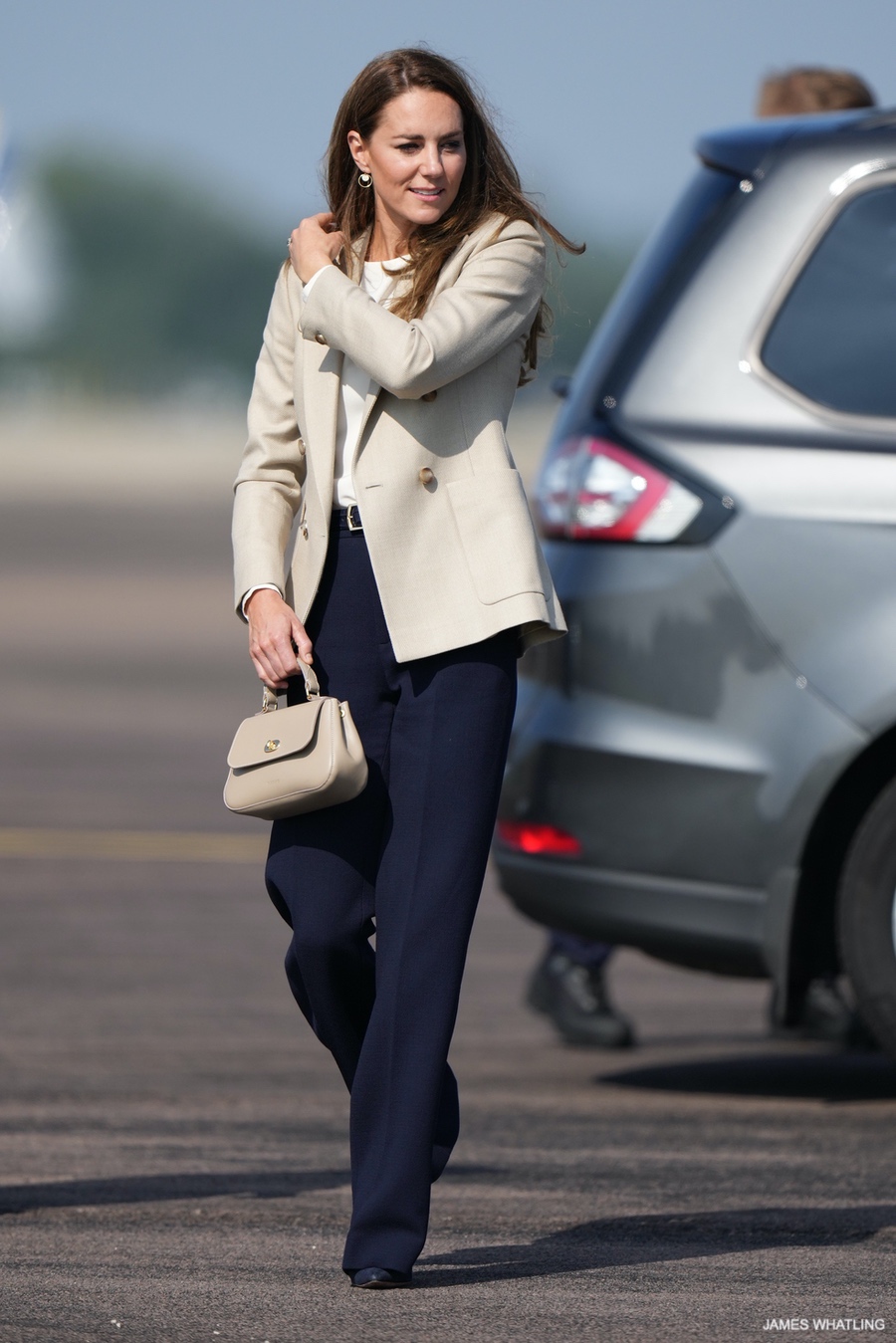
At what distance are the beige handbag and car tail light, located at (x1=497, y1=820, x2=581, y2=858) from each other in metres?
1.71

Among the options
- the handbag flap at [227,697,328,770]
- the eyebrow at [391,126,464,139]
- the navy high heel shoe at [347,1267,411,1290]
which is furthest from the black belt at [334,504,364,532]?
the navy high heel shoe at [347,1267,411,1290]

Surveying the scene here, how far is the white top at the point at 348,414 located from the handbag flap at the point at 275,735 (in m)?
0.22

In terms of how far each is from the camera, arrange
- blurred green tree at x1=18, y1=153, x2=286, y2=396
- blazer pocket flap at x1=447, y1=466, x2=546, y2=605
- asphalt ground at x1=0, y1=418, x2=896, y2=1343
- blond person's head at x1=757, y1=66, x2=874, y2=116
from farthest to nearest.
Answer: blurred green tree at x1=18, y1=153, x2=286, y2=396 → blond person's head at x1=757, y1=66, x2=874, y2=116 → blazer pocket flap at x1=447, y1=466, x2=546, y2=605 → asphalt ground at x1=0, y1=418, x2=896, y2=1343

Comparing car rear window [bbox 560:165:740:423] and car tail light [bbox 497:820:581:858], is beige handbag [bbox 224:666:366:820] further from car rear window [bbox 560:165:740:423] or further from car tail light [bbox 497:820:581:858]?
car rear window [bbox 560:165:740:423]

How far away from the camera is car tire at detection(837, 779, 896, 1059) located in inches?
199

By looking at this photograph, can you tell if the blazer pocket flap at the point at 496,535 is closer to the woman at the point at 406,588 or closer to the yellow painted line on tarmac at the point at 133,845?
the woman at the point at 406,588

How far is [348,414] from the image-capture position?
368 cm

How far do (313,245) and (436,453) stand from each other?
386mm

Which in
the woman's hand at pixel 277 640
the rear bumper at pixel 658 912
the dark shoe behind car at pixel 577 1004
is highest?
the woman's hand at pixel 277 640

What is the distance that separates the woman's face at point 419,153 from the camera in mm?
3611

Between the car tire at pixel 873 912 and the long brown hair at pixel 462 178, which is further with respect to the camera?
the car tire at pixel 873 912

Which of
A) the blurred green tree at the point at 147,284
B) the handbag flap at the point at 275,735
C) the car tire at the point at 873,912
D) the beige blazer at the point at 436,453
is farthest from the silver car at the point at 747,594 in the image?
the blurred green tree at the point at 147,284

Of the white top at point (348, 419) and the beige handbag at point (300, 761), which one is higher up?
the white top at point (348, 419)

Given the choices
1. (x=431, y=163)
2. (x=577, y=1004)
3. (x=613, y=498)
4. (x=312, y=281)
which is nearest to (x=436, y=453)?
(x=312, y=281)
